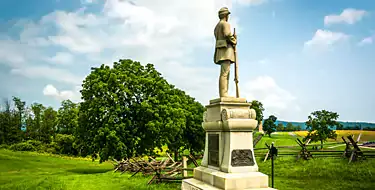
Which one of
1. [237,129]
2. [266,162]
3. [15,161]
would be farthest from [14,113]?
[237,129]

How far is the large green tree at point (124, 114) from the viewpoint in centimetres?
2070

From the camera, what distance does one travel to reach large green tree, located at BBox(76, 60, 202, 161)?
2070 cm

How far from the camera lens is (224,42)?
843 cm

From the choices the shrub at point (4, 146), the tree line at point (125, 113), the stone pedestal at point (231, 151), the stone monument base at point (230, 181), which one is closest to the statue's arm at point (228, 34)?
the stone pedestal at point (231, 151)

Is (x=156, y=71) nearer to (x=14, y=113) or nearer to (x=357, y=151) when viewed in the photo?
(x=357, y=151)

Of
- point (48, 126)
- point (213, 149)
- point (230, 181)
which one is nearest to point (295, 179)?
point (213, 149)

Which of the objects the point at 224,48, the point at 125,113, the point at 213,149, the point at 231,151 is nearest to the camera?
the point at 231,151

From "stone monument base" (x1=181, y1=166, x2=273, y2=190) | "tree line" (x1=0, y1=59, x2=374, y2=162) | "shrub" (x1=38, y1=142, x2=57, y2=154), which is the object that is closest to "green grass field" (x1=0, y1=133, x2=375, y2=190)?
"tree line" (x1=0, y1=59, x2=374, y2=162)

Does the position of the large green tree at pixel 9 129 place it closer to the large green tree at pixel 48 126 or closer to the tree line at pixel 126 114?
the large green tree at pixel 48 126

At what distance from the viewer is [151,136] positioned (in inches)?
876

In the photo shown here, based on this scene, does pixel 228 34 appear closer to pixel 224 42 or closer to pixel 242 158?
pixel 224 42

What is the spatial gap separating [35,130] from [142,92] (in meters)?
33.1

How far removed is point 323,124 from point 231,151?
2345 centimetres

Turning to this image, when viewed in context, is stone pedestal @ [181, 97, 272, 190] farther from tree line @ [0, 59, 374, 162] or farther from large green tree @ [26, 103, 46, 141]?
large green tree @ [26, 103, 46, 141]
